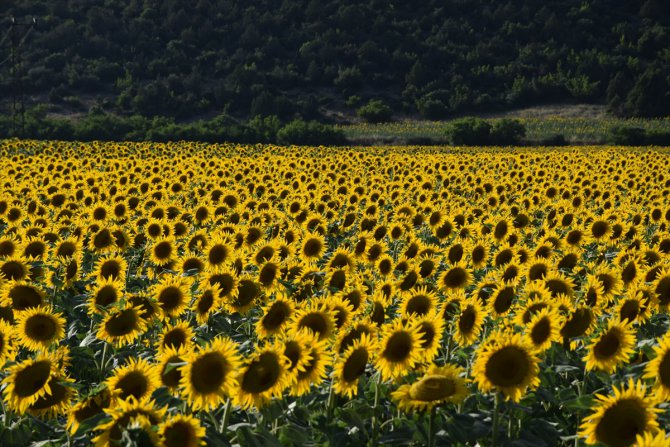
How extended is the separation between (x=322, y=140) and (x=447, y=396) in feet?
154

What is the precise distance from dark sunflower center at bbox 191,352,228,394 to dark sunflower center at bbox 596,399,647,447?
66.0 inches

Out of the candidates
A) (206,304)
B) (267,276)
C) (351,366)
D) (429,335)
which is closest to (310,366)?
(351,366)

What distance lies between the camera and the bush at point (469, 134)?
174 feet

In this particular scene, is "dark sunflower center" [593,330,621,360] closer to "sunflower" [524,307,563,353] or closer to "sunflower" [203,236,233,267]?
"sunflower" [524,307,563,353]

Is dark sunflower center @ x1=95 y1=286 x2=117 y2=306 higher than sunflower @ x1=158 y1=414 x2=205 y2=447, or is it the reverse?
sunflower @ x1=158 y1=414 x2=205 y2=447

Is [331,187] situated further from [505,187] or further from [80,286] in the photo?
[80,286]

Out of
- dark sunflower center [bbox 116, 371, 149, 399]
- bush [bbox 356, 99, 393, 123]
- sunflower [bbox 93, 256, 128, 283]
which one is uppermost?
dark sunflower center [bbox 116, 371, 149, 399]

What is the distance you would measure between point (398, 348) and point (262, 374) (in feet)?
2.57

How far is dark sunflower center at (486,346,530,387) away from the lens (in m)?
3.86

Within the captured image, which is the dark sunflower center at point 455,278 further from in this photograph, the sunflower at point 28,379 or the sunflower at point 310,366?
the sunflower at point 28,379

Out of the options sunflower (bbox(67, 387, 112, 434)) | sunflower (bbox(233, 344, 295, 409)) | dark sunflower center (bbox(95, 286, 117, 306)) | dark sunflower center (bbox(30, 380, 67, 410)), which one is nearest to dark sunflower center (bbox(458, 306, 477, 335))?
sunflower (bbox(233, 344, 295, 409))

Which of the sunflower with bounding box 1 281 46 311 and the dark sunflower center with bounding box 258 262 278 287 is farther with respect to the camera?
the dark sunflower center with bounding box 258 262 278 287

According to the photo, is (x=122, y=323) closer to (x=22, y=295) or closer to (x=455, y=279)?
(x=22, y=295)

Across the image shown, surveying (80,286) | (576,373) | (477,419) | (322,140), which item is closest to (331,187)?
(80,286)
